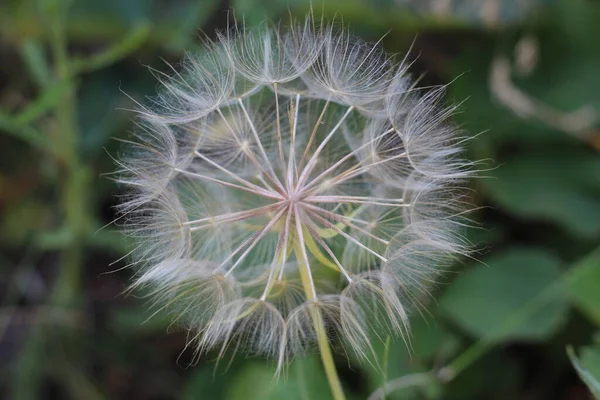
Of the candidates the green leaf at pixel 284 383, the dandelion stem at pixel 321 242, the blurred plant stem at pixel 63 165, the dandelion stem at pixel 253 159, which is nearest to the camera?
the dandelion stem at pixel 321 242

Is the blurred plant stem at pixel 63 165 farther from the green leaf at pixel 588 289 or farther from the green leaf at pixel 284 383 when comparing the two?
the green leaf at pixel 588 289

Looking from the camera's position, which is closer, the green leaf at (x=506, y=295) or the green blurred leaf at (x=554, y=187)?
the green leaf at (x=506, y=295)

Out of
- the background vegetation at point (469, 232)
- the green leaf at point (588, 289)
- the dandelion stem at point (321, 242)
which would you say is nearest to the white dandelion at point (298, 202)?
the dandelion stem at point (321, 242)

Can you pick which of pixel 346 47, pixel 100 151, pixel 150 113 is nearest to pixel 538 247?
pixel 346 47

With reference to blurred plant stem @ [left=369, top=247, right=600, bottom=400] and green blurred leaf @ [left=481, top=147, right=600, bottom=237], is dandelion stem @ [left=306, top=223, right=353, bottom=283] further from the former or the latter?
green blurred leaf @ [left=481, top=147, right=600, bottom=237]

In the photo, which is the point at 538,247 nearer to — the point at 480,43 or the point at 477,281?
the point at 477,281

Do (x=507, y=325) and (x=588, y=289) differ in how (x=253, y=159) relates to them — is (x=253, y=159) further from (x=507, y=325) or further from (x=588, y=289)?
(x=588, y=289)
